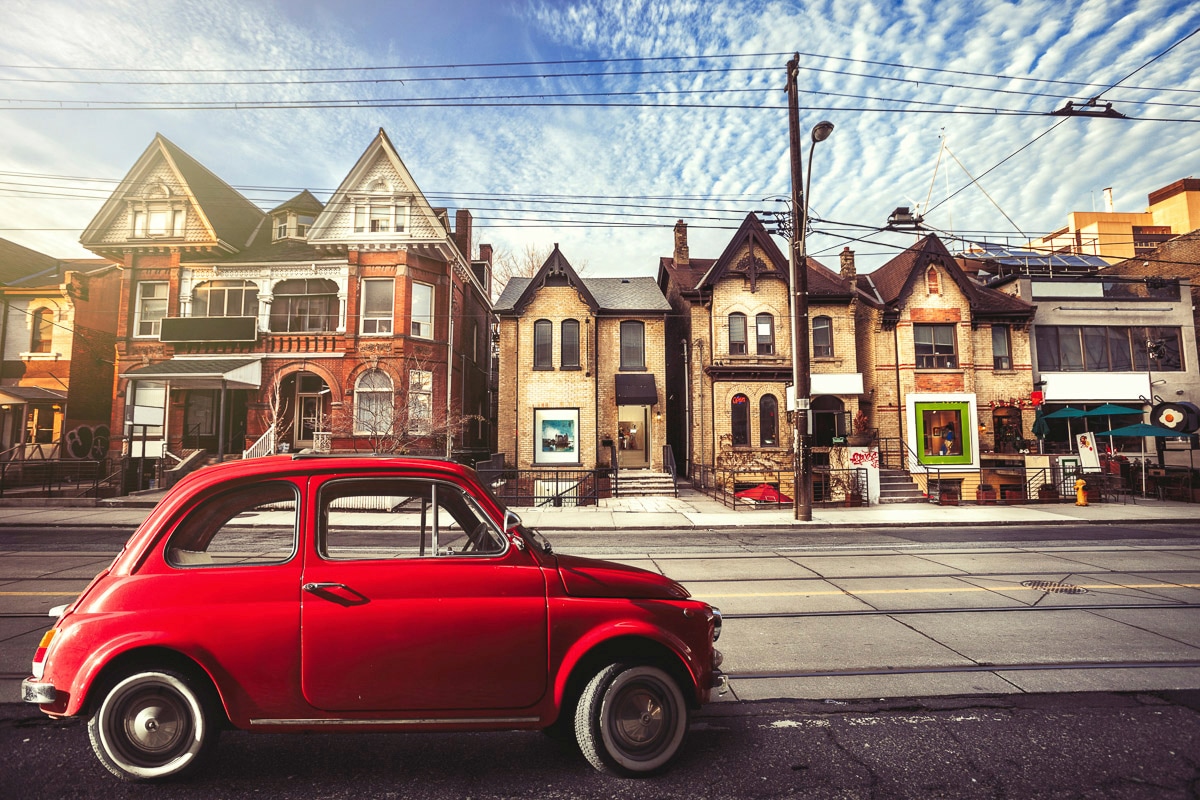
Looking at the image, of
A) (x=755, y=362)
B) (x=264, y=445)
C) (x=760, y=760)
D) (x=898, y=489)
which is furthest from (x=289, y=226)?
(x=760, y=760)

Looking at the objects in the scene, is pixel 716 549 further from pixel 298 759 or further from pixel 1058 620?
pixel 298 759

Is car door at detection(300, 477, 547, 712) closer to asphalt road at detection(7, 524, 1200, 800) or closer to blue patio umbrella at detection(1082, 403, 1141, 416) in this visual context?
asphalt road at detection(7, 524, 1200, 800)

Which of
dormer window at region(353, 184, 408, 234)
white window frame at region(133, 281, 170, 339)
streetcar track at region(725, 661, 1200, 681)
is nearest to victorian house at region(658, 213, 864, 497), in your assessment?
dormer window at region(353, 184, 408, 234)

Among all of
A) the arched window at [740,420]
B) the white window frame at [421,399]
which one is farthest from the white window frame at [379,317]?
the arched window at [740,420]

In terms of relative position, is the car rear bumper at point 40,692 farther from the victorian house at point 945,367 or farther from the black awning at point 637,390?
the victorian house at point 945,367

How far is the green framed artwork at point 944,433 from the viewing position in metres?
23.8

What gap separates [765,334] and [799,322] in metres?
9.45

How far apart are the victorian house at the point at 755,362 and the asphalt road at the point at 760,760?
63.3 ft

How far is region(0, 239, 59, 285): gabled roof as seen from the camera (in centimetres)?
2848

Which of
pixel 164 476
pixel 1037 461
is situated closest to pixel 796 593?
pixel 1037 461

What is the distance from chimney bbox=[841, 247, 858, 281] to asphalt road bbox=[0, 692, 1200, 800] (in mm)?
25965

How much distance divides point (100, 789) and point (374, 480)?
2174 mm

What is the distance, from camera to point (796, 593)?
734 centimetres

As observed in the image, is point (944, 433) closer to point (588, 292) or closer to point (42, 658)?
point (588, 292)
